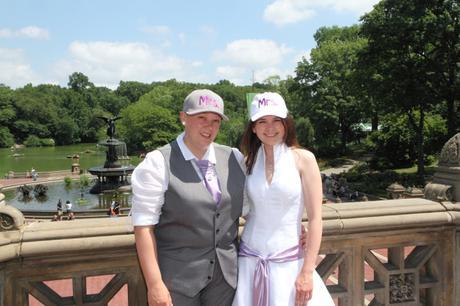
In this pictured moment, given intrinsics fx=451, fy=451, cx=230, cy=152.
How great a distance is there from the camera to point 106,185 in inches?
1145

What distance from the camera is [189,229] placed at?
264cm

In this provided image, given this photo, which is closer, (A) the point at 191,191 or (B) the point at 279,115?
Answer: (A) the point at 191,191

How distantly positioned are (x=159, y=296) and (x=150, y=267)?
173 millimetres

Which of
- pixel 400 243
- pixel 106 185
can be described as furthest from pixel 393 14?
pixel 400 243

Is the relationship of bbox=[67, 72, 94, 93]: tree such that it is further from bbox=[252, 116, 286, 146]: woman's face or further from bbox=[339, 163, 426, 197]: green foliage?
bbox=[252, 116, 286, 146]: woman's face

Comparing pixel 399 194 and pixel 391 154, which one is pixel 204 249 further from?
pixel 391 154

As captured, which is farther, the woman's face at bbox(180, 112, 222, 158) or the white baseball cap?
the white baseball cap

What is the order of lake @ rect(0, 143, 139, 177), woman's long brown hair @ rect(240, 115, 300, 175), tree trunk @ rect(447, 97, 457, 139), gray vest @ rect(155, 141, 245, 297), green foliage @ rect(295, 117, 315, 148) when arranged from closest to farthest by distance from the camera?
gray vest @ rect(155, 141, 245, 297) → woman's long brown hair @ rect(240, 115, 300, 175) → tree trunk @ rect(447, 97, 457, 139) → green foliage @ rect(295, 117, 315, 148) → lake @ rect(0, 143, 139, 177)

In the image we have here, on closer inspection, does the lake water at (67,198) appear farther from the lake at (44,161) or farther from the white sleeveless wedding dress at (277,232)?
the white sleeveless wedding dress at (277,232)

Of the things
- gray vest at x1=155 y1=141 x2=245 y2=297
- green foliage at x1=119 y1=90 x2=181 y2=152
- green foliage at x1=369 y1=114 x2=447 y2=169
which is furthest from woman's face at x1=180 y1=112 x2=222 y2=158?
green foliage at x1=119 y1=90 x2=181 y2=152

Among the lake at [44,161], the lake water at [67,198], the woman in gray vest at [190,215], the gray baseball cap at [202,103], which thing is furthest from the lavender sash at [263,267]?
the lake at [44,161]

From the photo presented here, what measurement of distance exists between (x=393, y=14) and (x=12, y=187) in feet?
97.4

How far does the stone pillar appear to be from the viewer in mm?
3723

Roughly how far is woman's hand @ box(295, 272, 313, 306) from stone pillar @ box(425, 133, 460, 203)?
1802 mm
